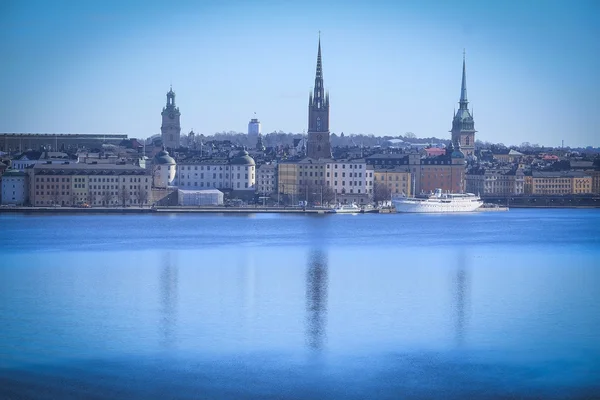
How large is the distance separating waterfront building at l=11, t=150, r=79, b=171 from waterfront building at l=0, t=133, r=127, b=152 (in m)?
5.53

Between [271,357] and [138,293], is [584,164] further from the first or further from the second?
[271,357]

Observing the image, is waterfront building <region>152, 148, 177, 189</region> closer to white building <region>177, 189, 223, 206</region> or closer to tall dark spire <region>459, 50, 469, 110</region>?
white building <region>177, 189, 223, 206</region>

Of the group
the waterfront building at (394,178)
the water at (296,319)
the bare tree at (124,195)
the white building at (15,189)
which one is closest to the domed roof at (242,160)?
the bare tree at (124,195)

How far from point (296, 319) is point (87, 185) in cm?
2628

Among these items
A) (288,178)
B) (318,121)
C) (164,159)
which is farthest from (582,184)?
(164,159)

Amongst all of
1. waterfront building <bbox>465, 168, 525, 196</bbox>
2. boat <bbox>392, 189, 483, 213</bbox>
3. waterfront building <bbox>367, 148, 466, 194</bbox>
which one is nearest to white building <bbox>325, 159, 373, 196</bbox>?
boat <bbox>392, 189, 483, 213</bbox>

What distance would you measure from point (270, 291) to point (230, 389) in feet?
18.4

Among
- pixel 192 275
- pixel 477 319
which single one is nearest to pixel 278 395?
pixel 477 319

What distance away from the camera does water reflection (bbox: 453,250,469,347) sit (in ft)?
39.7

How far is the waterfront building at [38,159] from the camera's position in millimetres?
40719

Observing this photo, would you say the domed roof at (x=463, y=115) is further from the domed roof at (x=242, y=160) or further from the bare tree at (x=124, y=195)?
the bare tree at (x=124, y=195)

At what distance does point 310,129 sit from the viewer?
43594 mm

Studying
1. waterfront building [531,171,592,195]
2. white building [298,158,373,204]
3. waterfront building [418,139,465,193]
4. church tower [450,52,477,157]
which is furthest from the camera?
church tower [450,52,477,157]

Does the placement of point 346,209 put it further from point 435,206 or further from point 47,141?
point 47,141
